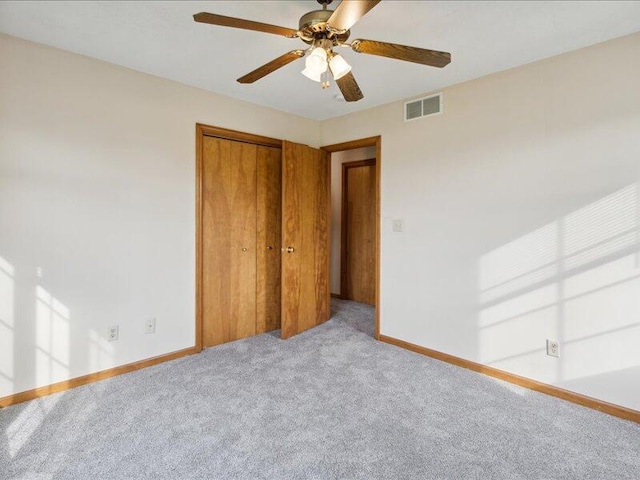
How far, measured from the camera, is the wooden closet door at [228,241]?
10.4 feet

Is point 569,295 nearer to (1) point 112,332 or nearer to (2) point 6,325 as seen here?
(1) point 112,332

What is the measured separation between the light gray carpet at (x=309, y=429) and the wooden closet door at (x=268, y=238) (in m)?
0.95

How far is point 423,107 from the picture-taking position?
3055 mm

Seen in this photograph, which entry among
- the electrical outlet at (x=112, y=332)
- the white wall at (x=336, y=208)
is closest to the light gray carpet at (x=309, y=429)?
the electrical outlet at (x=112, y=332)

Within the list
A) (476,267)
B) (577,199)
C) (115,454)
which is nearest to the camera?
(115,454)

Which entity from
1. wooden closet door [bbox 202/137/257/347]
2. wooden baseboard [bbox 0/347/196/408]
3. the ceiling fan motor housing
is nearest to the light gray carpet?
wooden baseboard [bbox 0/347/196/408]

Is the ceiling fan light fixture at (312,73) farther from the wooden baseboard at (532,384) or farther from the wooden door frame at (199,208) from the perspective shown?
the wooden baseboard at (532,384)

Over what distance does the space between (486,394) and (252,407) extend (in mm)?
1640

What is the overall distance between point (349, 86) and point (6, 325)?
2.66 metres

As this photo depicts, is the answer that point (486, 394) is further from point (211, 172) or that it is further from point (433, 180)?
point (211, 172)

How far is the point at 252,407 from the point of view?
217 cm

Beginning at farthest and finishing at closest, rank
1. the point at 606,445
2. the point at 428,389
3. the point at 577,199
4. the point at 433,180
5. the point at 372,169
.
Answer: the point at 372,169 → the point at 433,180 → the point at 428,389 → the point at 577,199 → the point at 606,445

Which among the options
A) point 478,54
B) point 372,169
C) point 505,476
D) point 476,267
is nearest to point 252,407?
point 505,476

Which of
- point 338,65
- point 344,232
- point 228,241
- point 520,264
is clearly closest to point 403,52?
point 338,65
